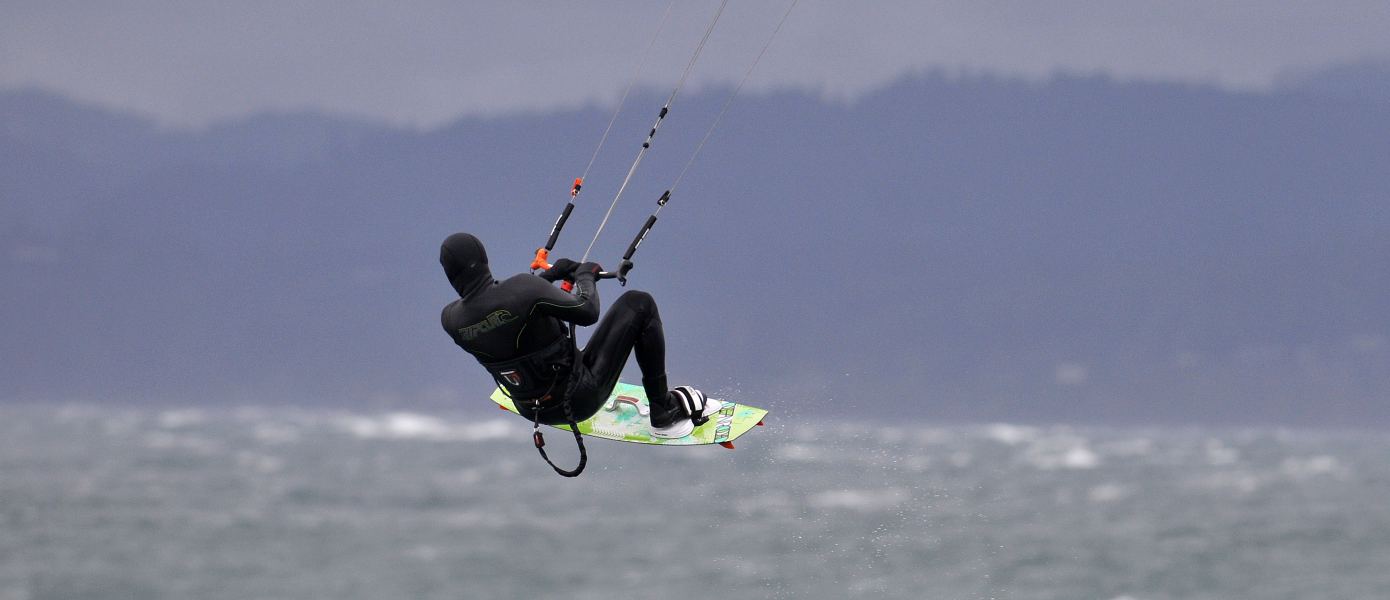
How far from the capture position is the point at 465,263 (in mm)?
13781

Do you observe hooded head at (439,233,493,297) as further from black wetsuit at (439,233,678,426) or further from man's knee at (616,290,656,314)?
man's knee at (616,290,656,314)

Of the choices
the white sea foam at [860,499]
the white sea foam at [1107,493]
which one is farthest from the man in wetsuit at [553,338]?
the white sea foam at [1107,493]

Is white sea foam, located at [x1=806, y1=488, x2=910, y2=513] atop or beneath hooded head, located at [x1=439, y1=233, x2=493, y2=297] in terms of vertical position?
atop

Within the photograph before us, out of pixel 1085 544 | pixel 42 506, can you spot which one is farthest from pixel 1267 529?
pixel 42 506

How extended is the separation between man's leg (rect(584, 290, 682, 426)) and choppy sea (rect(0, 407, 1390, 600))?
242ft

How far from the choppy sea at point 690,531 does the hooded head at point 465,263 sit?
75.6 meters

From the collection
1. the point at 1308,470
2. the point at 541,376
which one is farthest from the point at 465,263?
the point at 1308,470

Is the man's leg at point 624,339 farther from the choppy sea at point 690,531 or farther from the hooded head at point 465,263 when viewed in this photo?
the choppy sea at point 690,531

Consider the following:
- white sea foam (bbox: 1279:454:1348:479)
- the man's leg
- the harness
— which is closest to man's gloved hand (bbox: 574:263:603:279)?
the harness

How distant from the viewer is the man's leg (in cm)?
1527

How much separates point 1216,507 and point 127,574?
84.6 m

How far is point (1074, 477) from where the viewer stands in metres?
177

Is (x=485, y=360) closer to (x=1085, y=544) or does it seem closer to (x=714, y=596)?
(x=714, y=596)

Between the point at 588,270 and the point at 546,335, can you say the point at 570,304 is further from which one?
the point at 546,335
